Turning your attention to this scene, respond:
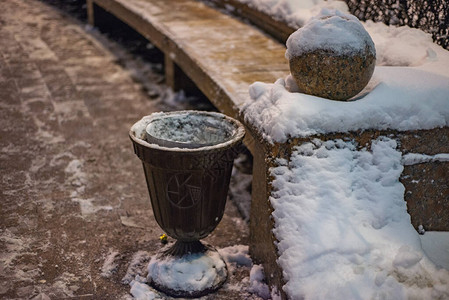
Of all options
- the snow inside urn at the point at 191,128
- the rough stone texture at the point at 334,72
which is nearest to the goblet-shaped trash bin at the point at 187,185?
the snow inside urn at the point at 191,128

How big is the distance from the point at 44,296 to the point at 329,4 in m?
3.92

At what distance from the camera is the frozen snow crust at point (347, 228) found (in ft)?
8.18

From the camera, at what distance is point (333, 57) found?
2865mm

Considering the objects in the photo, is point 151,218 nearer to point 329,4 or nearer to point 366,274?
point 366,274

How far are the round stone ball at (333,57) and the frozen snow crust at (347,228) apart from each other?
1.06ft

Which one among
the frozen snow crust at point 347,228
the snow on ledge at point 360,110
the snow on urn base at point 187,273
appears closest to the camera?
the frozen snow crust at point 347,228

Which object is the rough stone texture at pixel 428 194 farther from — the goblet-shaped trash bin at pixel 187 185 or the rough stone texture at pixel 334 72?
the goblet-shaped trash bin at pixel 187 185

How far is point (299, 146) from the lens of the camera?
2846 mm

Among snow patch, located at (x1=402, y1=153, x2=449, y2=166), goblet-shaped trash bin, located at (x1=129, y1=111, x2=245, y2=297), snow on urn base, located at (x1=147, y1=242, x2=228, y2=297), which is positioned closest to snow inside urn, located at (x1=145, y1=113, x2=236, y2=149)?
goblet-shaped trash bin, located at (x1=129, y1=111, x2=245, y2=297)

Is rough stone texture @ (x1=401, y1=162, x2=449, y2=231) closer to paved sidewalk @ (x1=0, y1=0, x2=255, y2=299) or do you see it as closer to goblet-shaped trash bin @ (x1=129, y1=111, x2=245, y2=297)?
goblet-shaped trash bin @ (x1=129, y1=111, x2=245, y2=297)

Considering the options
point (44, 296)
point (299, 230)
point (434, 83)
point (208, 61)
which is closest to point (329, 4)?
point (208, 61)

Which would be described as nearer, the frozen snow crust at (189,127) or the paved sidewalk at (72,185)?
the frozen snow crust at (189,127)

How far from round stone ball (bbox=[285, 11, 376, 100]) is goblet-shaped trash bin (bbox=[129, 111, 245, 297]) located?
0.52 m

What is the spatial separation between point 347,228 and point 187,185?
892mm
